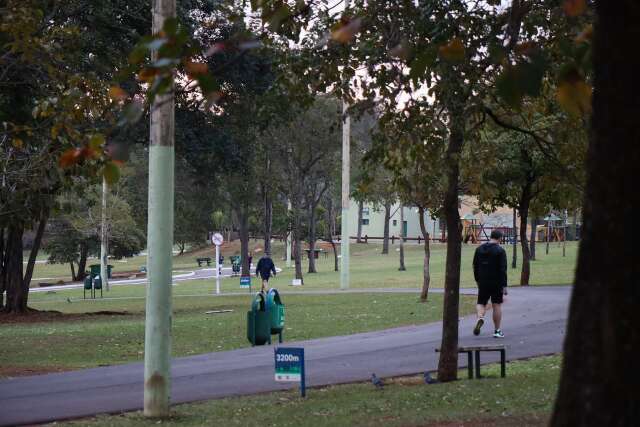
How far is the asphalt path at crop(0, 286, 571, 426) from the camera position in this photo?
441 inches

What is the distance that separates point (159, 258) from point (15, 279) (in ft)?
75.8

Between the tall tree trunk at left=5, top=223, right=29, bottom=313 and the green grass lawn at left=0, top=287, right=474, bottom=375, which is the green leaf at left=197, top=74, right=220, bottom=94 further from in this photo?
the tall tree trunk at left=5, top=223, right=29, bottom=313

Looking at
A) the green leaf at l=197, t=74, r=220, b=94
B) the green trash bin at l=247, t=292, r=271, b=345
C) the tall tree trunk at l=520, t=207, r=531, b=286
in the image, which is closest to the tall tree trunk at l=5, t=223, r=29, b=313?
the green trash bin at l=247, t=292, r=271, b=345

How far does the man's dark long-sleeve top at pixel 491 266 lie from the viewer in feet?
56.5

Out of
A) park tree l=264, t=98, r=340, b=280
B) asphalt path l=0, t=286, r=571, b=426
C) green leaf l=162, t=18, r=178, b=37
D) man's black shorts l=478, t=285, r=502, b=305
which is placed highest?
park tree l=264, t=98, r=340, b=280

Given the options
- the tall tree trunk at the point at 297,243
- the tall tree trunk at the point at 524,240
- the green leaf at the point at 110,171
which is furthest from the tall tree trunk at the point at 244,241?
the green leaf at the point at 110,171

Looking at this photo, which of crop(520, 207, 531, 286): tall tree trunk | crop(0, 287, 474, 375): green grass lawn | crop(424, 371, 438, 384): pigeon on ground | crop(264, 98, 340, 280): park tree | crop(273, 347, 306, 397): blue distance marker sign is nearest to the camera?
crop(273, 347, 306, 397): blue distance marker sign

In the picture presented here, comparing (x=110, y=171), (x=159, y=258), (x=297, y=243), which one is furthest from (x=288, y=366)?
(x=297, y=243)

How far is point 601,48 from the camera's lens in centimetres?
424

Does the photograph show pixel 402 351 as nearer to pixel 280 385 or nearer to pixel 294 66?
pixel 280 385

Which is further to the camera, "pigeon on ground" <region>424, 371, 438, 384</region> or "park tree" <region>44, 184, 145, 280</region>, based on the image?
"park tree" <region>44, 184, 145, 280</region>

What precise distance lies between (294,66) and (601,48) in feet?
24.4

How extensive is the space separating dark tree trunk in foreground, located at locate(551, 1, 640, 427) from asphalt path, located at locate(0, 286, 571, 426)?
24.2ft

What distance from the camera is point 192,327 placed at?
74.1 feet
